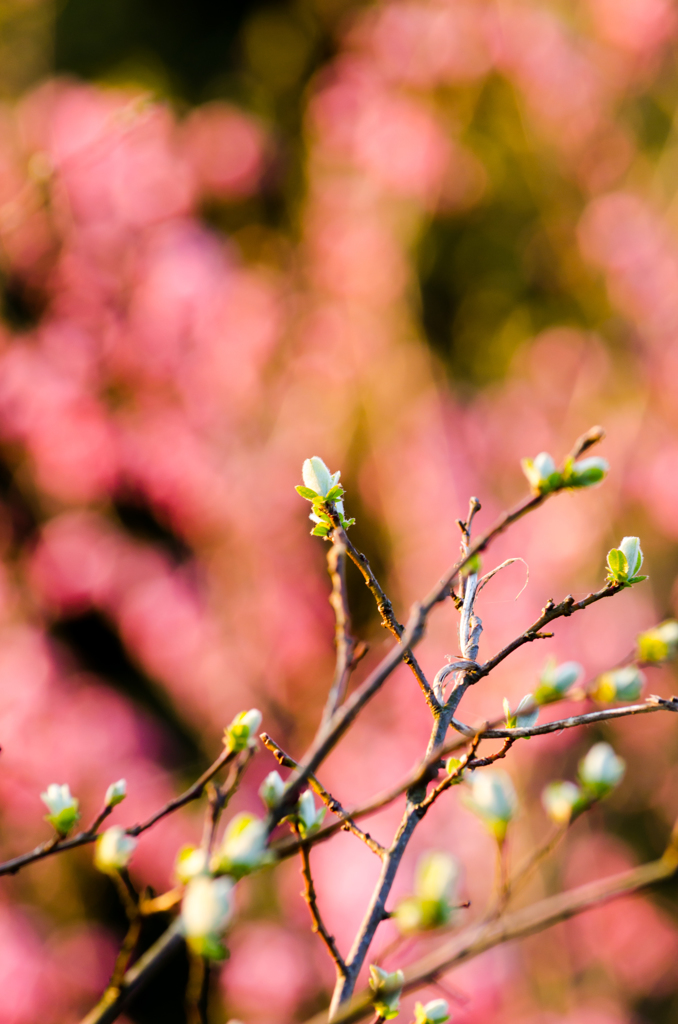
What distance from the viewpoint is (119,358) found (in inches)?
94.5

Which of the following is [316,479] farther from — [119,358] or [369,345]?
[119,358]

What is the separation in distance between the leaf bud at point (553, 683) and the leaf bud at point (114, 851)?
276 mm

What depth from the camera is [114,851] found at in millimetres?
397

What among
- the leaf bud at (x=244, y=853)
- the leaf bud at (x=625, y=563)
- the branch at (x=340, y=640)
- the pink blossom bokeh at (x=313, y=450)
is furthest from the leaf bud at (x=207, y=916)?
the pink blossom bokeh at (x=313, y=450)

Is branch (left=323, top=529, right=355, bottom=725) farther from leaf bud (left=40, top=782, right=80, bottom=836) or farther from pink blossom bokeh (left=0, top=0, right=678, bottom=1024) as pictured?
pink blossom bokeh (left=0, top=0, right=678, bottom=1024)

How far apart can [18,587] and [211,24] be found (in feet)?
11.1

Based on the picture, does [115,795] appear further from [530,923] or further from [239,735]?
[530,923]

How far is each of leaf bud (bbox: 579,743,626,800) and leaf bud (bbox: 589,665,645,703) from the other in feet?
0.20

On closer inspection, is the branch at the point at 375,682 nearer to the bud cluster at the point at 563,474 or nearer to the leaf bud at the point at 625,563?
the bud cluster at the point at 563,474

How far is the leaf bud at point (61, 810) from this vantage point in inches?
17.5

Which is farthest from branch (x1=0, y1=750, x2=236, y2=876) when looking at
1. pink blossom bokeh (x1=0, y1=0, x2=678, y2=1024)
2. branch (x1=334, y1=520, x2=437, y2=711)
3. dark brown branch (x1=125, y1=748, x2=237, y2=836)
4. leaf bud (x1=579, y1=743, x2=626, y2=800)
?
pink blossom bokeh (x1=0, y1=0, x2=678, y2=1024)

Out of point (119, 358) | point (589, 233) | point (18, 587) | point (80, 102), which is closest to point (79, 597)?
point (18, 587)

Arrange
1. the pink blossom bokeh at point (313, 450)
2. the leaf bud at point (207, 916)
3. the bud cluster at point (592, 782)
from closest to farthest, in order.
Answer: the leaf bud at point (207, 916)
the bud cluster at point (592, 782)
the pink blossom bokeh at point (313, 450)

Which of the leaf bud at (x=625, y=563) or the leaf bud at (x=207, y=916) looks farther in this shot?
the leaf bud at (x=625, y=563)
